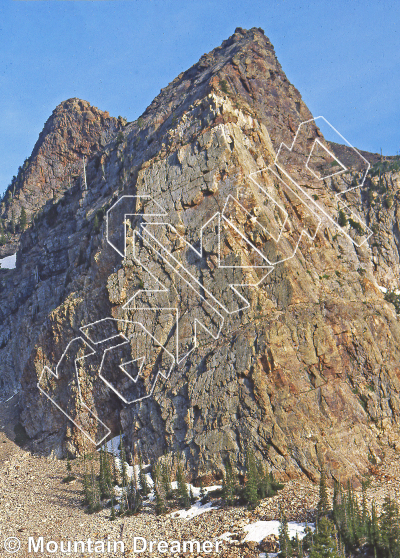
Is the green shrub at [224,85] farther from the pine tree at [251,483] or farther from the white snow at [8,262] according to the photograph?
the white snow at [8,262]

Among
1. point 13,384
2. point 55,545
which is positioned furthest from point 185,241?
point 13,384

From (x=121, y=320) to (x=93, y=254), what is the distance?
55.9 ft

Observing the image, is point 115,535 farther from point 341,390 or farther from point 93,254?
point 93,254

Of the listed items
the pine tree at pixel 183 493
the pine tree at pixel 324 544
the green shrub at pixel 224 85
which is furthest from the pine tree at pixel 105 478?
the green shrub at pixel 224 85

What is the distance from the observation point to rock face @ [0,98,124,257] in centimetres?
15175

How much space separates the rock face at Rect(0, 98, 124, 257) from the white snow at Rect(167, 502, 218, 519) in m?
122

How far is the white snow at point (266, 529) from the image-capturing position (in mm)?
35688

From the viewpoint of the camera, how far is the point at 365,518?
34.5 m

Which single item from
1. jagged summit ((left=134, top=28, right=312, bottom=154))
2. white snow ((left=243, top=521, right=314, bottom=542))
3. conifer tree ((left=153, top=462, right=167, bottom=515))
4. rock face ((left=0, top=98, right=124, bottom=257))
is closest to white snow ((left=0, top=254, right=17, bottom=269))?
rock face ((left=0, top=98, right=124, bottom=257))

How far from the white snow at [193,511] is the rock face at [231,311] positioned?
12.6ft

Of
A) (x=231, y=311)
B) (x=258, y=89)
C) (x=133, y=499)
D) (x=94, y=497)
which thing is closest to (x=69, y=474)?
(x=94, y=497)

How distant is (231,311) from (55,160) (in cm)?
11749

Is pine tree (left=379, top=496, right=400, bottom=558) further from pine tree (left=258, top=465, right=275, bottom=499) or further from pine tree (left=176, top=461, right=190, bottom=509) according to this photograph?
pine tree (left=176, top=461, right=190, bottom=509)

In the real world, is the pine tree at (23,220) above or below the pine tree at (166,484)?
above
